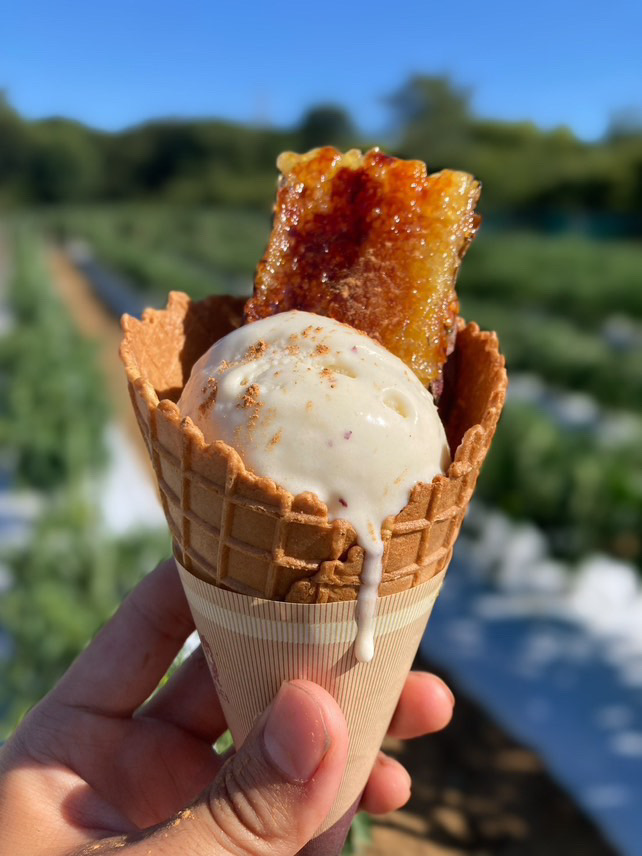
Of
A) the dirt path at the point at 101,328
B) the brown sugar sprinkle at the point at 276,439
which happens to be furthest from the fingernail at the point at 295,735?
the dirt path at the point at 101,328

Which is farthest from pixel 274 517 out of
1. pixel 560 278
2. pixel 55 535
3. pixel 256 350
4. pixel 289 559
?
pixel 560 278

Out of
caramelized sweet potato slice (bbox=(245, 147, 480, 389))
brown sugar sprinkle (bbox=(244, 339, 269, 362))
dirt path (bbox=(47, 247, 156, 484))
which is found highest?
caramelized sweet potato slice (bbox=(245, 147, 480, 389))

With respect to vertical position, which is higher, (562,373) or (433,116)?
(433,116)

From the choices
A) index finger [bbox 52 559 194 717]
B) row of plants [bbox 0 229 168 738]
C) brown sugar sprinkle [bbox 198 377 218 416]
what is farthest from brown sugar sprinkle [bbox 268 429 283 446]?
row of plants [bbox 0 229 168 738]

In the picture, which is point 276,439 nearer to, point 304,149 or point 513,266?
point 513,266

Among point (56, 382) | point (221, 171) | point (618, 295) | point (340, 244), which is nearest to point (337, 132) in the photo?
point (221, 171)

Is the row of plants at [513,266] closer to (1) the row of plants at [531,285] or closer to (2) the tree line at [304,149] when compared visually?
(1) the row of plants at [531,285]

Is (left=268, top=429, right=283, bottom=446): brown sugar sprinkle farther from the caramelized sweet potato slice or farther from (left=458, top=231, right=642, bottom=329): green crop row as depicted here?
(left=458, top=231, right=642, bottom=329): green crop row
